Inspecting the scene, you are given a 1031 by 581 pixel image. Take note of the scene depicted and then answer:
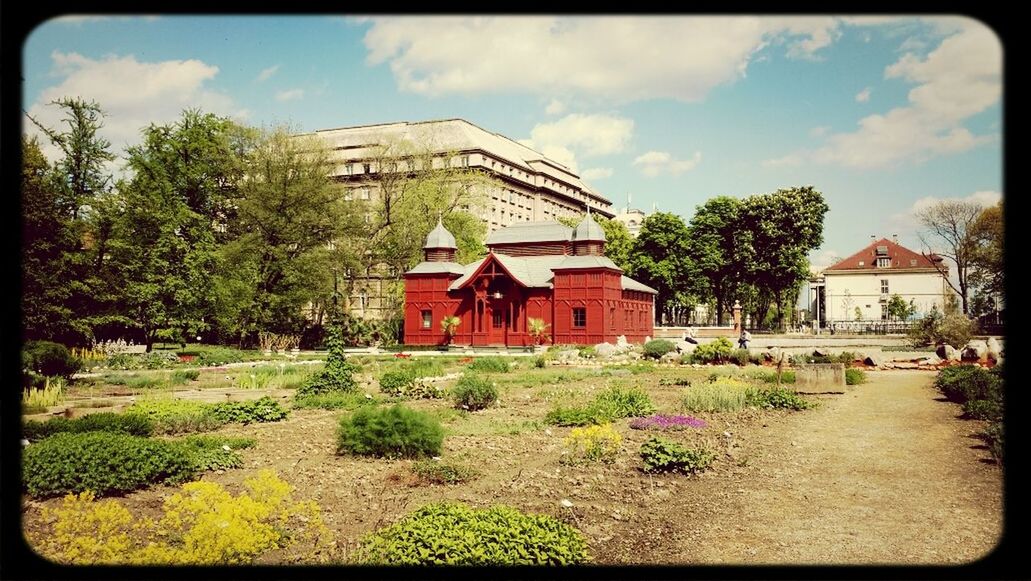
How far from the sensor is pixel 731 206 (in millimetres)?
61750

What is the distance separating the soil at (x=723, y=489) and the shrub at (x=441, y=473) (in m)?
0.15

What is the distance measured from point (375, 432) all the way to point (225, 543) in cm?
454

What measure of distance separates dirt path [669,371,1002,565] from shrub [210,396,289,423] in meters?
8.67

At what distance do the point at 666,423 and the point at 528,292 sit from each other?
31.2m

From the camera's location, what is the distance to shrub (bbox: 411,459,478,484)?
26.1ft

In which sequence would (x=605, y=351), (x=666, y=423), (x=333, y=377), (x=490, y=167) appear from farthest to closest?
(x=490, y=167) < (x=605, y=351) < (x=333, y=377) < (x=666, y=423)

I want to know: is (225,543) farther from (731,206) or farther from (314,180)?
(731,206)

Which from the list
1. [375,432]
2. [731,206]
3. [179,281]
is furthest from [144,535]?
[731,206]

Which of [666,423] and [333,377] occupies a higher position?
[333,377]

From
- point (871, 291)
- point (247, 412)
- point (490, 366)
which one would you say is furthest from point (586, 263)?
point (871, 291)

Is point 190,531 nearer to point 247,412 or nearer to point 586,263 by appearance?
point 247,412

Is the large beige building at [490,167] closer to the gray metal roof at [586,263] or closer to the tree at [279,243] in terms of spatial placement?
the tree at [279,243]

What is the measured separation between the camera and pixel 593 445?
9195mm

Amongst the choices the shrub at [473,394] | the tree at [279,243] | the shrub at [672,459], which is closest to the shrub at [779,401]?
the shrub at [473,394]
